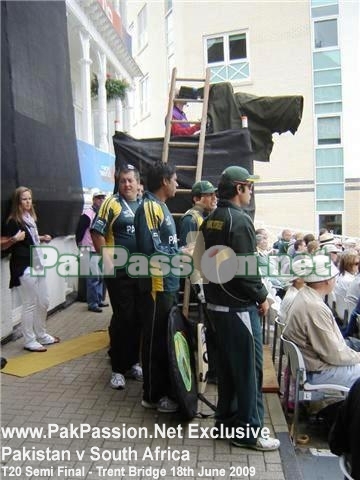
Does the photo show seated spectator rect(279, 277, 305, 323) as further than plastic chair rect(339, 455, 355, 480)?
Yes

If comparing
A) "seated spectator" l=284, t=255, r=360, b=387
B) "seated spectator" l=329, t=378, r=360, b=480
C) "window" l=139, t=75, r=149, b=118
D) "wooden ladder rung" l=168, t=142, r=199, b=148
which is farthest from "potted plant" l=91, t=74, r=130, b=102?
"seated spectator" l=329, t=378, r=360, b=480

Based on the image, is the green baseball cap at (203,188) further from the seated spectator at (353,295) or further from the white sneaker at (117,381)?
the seated spectator at (353,295)

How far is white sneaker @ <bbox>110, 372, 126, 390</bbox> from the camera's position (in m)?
4.07

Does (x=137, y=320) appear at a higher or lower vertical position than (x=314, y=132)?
lower

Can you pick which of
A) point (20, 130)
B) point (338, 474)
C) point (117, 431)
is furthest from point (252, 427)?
point (20, 130)

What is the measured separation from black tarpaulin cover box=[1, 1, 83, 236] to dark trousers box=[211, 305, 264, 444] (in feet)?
9.41

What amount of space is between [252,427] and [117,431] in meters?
0.99

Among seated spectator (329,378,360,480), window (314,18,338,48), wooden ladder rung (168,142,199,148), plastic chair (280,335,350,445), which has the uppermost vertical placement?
window (314,18,338,48)

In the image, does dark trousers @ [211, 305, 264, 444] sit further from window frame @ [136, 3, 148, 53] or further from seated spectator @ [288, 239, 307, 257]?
window frame @ [136, 3, 148, 53]

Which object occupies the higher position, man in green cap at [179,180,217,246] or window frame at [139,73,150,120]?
window frame at [139,73,150,120]

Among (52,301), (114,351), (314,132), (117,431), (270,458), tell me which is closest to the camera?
(270,458)

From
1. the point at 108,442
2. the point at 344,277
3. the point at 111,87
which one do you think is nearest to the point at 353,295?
the point at 344,277

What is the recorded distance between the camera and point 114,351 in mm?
4098

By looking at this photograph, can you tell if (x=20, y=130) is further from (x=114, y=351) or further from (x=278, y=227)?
(x=278, y=227)
